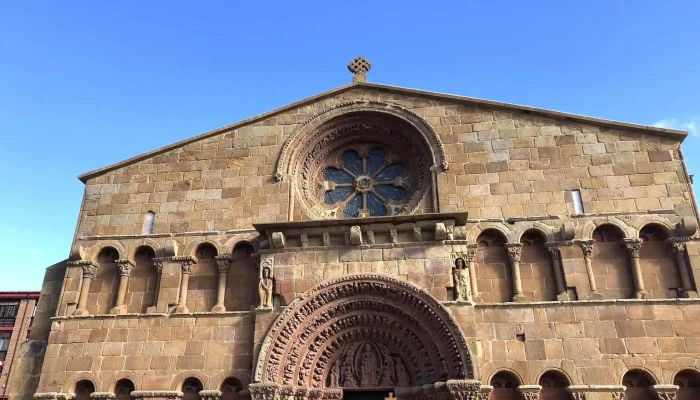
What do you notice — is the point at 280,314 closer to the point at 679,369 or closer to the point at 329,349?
the point at 329,349

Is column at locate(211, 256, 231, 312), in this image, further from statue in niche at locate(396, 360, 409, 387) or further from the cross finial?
the cross finial

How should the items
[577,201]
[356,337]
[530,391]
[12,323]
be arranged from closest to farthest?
[530,391], [356,337], [577,201], [12,323]

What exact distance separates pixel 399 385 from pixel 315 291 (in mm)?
2596

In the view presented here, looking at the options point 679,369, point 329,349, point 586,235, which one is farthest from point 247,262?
point 679,369

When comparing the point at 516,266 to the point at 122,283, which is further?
the point at 122,283

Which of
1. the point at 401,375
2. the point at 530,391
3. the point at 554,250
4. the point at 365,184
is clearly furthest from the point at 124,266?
the point at 554,250

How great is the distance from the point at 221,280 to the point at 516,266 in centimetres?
660

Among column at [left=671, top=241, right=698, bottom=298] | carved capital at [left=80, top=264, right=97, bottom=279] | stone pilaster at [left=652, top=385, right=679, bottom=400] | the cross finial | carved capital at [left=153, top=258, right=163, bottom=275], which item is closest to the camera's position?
stone pilaster at [left=652, top=385, right=679, bottom=400]

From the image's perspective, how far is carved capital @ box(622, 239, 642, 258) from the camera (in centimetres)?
1133

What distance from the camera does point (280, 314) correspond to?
11.4 m

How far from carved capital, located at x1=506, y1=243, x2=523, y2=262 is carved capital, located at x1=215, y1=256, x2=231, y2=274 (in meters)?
6.35

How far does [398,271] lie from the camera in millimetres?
11445

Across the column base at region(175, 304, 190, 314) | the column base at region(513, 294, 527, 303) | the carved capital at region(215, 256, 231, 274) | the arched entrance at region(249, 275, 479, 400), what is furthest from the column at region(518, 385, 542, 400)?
the column base at region(175, 304, 190, 314)

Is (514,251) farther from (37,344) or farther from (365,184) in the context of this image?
(37,344)
